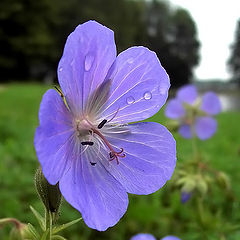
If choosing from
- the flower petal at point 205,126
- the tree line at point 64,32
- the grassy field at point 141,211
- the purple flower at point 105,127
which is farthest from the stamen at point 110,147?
the tree line at point 64,32

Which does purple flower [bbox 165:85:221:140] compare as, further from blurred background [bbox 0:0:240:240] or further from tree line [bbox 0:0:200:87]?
tree line [bbox 0:0:200:87]

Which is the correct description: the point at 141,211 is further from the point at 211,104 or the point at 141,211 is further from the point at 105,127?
the point at 105,127

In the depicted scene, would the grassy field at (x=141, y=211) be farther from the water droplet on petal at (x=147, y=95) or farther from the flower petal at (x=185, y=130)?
the water droplet on petal at (x=147, y=95)

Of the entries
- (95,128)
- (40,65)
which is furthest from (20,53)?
(95,128)

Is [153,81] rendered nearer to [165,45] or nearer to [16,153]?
[16,153]

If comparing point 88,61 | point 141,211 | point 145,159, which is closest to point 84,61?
point 88,61

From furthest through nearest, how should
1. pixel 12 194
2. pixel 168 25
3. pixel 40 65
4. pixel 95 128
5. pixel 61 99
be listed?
pixel 168 25 < pixel 40 65 < pixel 12 194 < pixel 95 128 < pixel 61 99

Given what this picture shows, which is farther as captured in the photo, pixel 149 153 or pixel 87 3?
pixel 87 3
